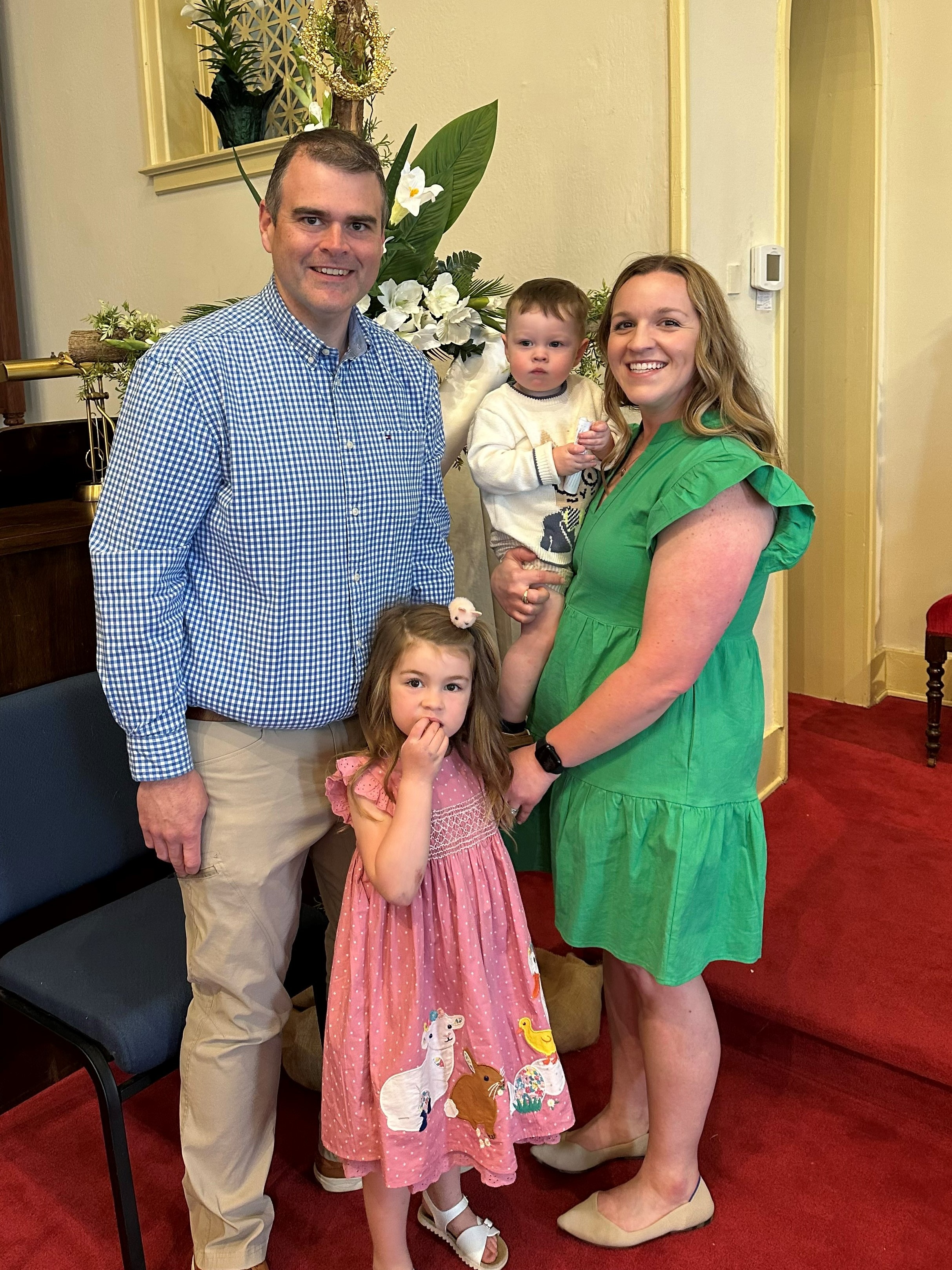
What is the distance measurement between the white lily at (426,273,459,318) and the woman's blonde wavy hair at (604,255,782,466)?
522 millimetres

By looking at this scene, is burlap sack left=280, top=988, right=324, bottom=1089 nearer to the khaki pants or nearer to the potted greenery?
the khaki pants

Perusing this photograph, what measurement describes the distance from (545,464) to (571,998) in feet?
4.17

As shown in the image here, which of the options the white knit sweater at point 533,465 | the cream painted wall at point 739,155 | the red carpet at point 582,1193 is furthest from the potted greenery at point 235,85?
the red carpet at point 582,1193

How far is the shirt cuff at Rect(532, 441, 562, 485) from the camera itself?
182 cm

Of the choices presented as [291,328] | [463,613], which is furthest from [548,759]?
[291,328]

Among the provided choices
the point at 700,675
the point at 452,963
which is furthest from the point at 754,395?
the point at 452,963

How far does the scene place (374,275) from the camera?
63.2 inches

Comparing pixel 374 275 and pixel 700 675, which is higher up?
pixel 374 275

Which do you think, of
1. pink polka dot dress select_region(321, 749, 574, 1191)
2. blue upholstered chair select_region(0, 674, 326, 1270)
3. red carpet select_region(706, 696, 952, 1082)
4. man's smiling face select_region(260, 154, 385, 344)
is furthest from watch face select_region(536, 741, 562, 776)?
red carpet select_region(706, 696, 952, 1082)

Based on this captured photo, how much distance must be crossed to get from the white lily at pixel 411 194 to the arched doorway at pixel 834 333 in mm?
2342

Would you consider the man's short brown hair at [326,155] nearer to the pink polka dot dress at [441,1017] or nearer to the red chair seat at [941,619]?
the pink polka dot dress at [441,1017]

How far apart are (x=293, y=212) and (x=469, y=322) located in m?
0.59

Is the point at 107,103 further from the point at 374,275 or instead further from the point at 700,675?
the point at 700,675

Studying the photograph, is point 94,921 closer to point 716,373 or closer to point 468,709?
point 468,709
